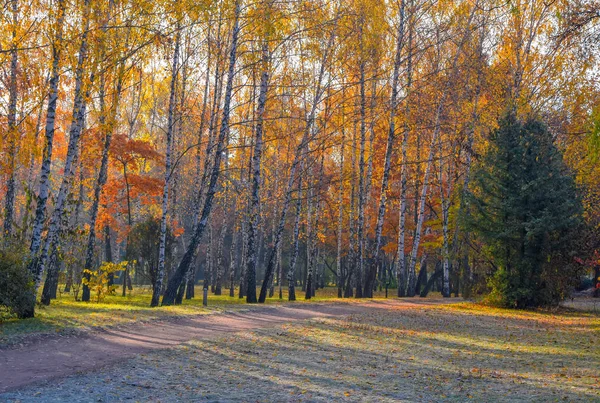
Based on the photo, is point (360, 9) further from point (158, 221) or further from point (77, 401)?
point (77, 401)

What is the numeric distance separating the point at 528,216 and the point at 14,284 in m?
18.4

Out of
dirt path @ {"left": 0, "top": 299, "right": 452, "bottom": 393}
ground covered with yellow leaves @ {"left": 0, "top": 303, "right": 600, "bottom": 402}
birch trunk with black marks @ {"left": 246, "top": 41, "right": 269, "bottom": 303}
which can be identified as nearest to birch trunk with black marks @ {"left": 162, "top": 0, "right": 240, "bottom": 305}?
birch trunk with black marks @ {"left": 246, "top": 41, "right": 269, "bottom": 303}

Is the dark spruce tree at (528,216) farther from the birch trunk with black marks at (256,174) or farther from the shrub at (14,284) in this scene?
the shrub at (14,284)

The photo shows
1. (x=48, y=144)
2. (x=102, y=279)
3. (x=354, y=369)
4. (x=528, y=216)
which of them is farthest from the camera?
(x=528, y=216)

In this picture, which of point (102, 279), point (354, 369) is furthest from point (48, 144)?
point (102, 279)

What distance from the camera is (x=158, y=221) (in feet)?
87.2

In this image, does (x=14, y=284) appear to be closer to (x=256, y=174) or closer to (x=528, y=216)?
(x=256, y=174)

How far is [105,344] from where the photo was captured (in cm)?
1012

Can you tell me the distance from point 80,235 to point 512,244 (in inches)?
654

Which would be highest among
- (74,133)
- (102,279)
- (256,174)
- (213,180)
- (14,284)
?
(256,174)

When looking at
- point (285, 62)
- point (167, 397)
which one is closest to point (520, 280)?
point (285, 62)

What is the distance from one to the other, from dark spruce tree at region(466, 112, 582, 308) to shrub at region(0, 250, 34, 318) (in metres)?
17.5

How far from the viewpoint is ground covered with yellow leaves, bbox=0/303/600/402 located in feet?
22.8

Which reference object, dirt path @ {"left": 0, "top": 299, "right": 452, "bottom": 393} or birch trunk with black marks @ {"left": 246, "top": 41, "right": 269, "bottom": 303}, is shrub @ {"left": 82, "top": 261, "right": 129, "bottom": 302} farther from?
dirt path @ {"left": 0, "top": 299, "right": 452, "bottom": 393}
